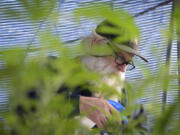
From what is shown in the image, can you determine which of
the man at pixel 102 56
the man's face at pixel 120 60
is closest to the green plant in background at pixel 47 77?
the man at pixel 102 56

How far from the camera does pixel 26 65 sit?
0.92 feet

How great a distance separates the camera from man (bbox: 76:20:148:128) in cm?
35

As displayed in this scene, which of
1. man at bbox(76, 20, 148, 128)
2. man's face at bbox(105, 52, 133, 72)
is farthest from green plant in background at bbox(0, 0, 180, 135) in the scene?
man's face at bbox(105, 52, 133, 72)

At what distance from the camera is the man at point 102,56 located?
35cm

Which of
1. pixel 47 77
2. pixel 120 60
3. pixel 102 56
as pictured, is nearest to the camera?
pixel 47 77

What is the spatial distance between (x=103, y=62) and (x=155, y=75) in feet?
3.38

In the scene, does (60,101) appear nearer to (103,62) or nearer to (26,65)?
(26,65)

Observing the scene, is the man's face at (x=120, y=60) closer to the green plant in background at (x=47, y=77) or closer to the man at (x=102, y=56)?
the man at (x=102, y=56)

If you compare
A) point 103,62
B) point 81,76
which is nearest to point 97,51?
point 81,76

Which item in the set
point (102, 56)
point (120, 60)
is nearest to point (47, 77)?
point (102, 56)

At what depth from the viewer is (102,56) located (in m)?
0.56

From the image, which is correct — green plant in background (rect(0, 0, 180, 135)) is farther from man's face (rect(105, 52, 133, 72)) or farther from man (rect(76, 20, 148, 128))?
man's face (rect(105, 52, 133, 72))

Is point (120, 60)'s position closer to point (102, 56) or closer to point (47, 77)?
point (102, 56)

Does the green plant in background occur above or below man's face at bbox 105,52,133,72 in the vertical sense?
above
